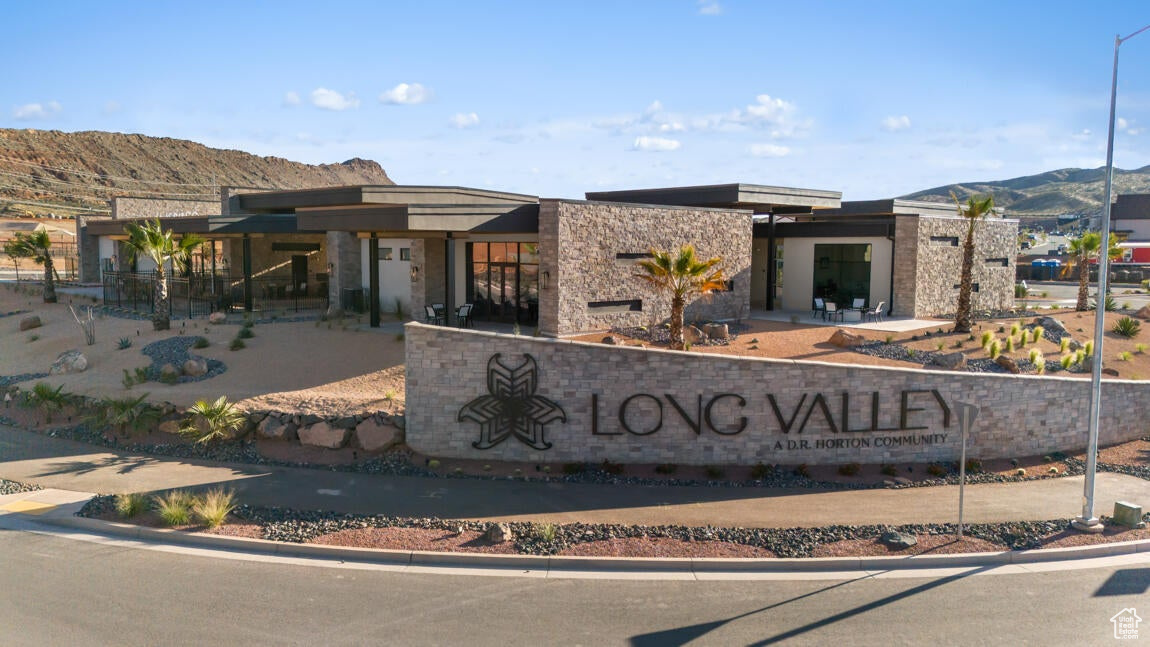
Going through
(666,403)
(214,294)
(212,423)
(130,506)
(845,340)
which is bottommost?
(130,506)

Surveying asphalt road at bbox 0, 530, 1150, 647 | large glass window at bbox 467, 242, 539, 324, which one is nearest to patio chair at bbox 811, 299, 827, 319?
large glass window at bbox 467, 242, 539, 324

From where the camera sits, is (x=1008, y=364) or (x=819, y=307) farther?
(x=819, y=307)

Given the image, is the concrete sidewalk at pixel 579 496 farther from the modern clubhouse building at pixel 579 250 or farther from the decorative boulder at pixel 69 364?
the modern clubhouse building at pixel 579 250

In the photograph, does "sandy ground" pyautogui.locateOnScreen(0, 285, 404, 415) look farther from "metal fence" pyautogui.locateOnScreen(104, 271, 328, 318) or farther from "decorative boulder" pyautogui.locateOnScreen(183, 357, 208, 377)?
"metal fence" pyautogui.locateOnScreen(104, 271, 328, 318)

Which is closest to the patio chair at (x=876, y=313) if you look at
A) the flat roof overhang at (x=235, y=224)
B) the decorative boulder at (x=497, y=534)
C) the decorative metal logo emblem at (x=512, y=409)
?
the decorative metal logo emblem at (x=512, y=409)

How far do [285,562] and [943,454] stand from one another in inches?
486

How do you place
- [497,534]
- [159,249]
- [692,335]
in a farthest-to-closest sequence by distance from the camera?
[692,335] → [159,249] → [497,534]

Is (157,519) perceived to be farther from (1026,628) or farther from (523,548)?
(1026,628)

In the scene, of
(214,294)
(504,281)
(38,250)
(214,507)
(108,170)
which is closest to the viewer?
(214,507)

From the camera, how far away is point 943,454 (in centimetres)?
1614

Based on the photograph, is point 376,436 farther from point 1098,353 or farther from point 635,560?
point 1098,353

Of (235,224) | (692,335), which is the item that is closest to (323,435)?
(692,335)

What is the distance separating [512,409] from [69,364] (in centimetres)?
1440

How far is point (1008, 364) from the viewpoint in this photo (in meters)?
24.1
